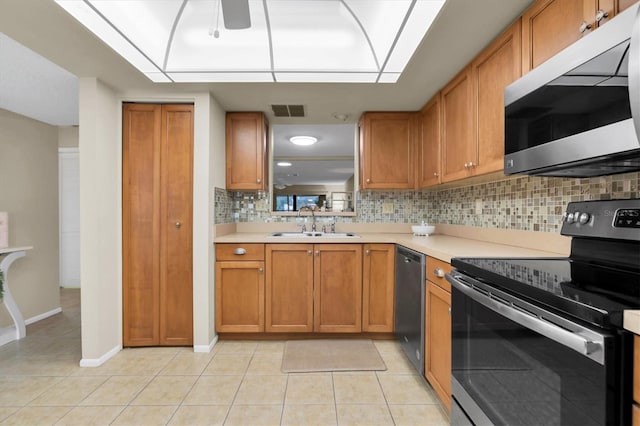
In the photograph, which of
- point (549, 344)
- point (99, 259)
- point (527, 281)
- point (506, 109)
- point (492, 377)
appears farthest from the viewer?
point (99, 259)

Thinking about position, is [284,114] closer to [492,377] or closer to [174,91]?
[174,91]

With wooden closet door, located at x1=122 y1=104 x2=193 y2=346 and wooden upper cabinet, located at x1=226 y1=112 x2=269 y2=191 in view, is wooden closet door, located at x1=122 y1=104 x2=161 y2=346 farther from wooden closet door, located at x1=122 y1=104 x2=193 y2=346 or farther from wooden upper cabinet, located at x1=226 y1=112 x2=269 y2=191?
wooden upper cabinet, located at x1=226 y1=112 x2=269 y2=191

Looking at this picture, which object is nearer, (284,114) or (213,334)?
(213,334)

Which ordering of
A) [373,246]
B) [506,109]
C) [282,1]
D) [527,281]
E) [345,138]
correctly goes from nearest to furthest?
[527,281] → [506,109] → [282,1] → [373,246] → [345,138]

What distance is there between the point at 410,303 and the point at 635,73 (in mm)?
1764

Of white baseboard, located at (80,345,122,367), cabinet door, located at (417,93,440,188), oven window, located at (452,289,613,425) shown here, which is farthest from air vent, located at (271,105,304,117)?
white baseboard, located at (80,345,122,367)

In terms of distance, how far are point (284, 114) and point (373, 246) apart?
151 cm

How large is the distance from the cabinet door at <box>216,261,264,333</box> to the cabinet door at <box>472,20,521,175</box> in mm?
1872

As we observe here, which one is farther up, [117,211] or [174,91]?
[174,91]

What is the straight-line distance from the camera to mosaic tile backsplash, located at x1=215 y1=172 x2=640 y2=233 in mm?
1543

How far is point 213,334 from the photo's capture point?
268cm

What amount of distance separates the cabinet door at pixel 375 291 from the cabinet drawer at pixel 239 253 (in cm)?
90

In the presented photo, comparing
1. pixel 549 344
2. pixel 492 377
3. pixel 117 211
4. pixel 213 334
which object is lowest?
pixel 213 334

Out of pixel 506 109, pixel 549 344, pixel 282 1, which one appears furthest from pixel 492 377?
pixel 282 1
